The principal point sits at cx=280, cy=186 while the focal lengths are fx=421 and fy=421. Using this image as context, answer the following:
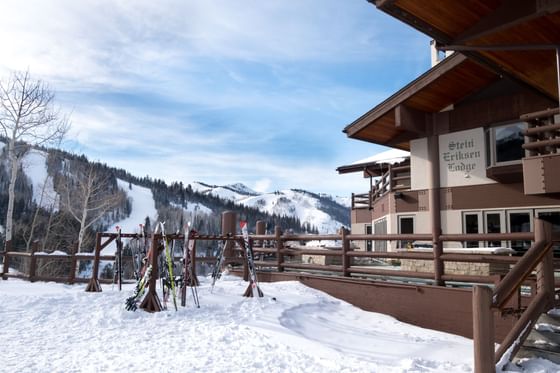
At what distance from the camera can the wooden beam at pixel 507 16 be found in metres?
5.92

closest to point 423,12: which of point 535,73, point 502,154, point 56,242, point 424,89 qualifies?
point 535,73

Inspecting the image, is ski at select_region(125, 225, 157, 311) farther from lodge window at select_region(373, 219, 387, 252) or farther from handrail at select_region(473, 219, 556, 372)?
lodge window at select_region(373, 219, 387, 252)

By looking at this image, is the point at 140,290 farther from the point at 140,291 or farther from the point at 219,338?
the point at 219,338

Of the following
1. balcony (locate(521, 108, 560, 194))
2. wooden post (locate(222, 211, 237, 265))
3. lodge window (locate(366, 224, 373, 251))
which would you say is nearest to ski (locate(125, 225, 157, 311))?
wooden post (locate(222, 211, 237, 265))

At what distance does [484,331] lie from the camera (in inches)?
170

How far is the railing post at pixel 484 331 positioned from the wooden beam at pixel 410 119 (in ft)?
29.6

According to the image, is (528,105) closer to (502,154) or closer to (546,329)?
(502,154)

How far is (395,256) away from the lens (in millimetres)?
9609

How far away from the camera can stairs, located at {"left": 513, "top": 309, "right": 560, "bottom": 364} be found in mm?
4914

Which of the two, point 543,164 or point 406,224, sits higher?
point 543,164

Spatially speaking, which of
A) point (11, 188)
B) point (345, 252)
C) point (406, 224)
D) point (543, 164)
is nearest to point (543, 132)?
point (543, 164)

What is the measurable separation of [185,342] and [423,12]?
6.39 meters

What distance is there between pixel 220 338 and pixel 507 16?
6.72 meters

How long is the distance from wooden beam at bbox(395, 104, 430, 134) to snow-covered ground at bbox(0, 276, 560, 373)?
5.92 meters
